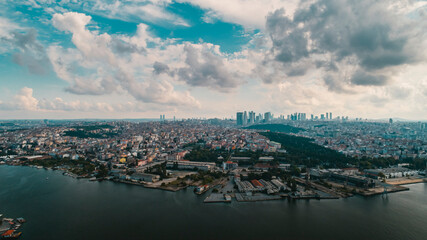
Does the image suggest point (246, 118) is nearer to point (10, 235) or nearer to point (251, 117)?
point (251, 117)

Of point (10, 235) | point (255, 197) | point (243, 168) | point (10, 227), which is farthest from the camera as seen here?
point (243, 168)

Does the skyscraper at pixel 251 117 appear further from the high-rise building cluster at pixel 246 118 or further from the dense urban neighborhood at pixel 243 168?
the dense urban neighborhood at pixel 243 168

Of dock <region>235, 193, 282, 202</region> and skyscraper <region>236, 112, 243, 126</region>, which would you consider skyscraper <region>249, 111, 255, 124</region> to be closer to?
skyscraper <region>236, 112, 243, 126</region>

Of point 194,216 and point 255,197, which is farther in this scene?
point 255,197

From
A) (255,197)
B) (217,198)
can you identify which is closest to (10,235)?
(217,198)

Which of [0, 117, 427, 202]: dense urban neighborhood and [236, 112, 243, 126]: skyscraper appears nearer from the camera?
[0, 117, 427, 202]: dense urban neighborhood

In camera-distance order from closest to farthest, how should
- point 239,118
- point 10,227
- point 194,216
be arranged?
point 10,227, point 194,216, point 239,118

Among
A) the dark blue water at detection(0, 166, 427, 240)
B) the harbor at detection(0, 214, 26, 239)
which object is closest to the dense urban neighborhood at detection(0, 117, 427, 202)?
the dark blue water at detection(0, 166, 427, 240)

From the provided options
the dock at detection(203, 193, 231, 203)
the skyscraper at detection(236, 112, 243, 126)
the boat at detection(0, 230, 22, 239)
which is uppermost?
the skyscraper at detection(236, 112, 243, 126)
